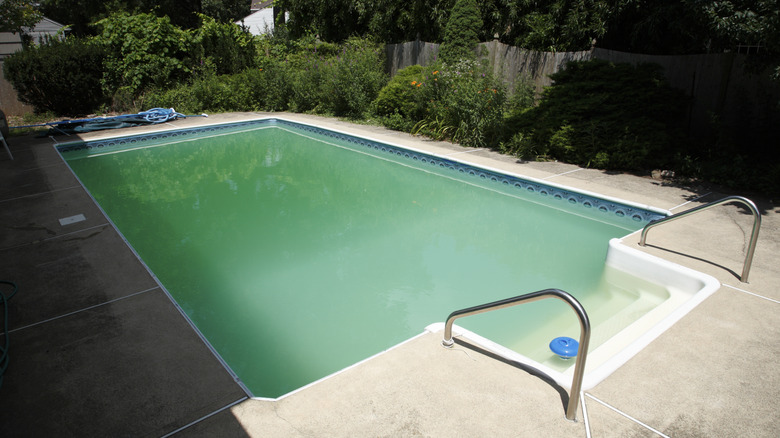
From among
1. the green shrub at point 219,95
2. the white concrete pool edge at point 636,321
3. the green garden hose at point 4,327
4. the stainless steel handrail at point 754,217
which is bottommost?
the green garden hose at point 4,327

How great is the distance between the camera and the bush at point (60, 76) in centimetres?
1205

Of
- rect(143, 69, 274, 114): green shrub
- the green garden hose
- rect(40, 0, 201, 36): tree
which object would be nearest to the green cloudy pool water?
the green garden hose

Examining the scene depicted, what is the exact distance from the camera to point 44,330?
3248 mm

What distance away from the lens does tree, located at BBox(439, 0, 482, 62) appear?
35.1 feet

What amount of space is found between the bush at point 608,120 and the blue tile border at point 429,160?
1135 millimetres

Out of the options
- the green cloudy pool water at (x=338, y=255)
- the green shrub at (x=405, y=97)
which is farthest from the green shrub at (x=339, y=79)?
the green cloudy pool water at (x=338, y=255)

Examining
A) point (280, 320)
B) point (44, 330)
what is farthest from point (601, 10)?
point (44, 330)

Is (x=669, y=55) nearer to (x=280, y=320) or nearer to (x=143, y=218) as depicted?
(x=280, y=320)

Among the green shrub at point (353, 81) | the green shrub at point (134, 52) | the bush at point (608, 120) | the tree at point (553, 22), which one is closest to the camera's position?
the bush at point (608, 120)

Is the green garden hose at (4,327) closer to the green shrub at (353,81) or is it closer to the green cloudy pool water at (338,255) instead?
the green cloudy pool water at (338,255)

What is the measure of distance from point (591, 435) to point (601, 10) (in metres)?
8.13

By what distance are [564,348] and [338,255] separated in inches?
113

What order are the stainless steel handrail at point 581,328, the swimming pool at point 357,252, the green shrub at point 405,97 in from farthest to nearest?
the green shrub at point 405,97 → the swimming pool at point 357,252 → the stainless steel handrail at point 581,328

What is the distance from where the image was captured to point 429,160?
8742mm
